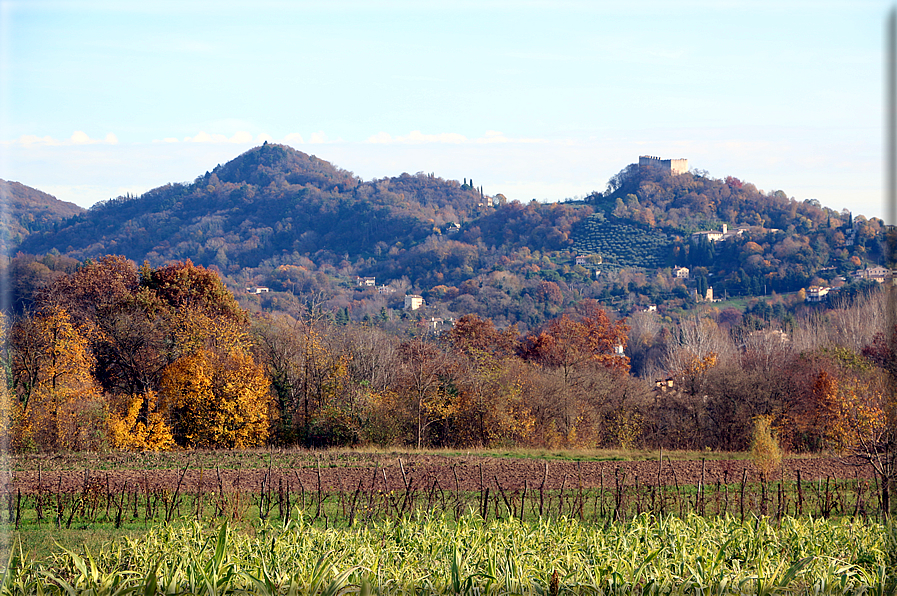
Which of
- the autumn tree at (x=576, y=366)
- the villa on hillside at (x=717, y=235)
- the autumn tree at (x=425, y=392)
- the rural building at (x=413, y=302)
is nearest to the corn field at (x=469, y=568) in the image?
the autumn tree at (x=425, y=392)

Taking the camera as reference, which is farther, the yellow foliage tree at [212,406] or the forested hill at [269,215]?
the forested hill at [269,215]

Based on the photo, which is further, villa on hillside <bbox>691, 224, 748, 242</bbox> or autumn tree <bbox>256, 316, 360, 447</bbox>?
villa on hillside <bbox>691, 224, 748, 242</bbox>

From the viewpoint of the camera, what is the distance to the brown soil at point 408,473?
1576 centimetres

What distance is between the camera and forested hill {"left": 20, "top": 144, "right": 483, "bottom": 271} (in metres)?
90.0

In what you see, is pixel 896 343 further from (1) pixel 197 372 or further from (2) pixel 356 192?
(2) pixel 356 192

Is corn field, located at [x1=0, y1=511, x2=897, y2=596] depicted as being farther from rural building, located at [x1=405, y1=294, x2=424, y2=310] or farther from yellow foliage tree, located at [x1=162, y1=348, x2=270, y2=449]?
rural building, located at [x1=405, y1=294, x2=424, y2=310]

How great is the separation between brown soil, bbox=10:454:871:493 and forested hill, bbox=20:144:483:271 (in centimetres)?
5758

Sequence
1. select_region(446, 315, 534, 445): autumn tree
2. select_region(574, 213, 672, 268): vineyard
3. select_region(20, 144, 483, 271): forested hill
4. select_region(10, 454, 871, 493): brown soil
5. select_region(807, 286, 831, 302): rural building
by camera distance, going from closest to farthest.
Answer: select_region(10, 454, 871, 493): brown soil < select_region(446, 315, 534, 445): autumn tree < select_region(807, 286, 831, 302): rural building < select_region(20, 144, 483, 271): forested hill < select_region(574, 213, 672, 268): vineyard

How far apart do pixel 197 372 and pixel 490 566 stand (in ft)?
73.8

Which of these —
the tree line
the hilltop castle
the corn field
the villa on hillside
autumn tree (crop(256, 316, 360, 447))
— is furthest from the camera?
the hilltop castle

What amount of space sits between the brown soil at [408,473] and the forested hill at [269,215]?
2267 inches

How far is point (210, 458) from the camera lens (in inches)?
808

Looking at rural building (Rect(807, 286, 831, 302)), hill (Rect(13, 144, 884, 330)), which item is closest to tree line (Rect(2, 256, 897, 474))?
hill (Rect(13, 144, 884, 330))

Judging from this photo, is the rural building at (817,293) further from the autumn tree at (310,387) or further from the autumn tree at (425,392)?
the autumn tree at (310,387)
